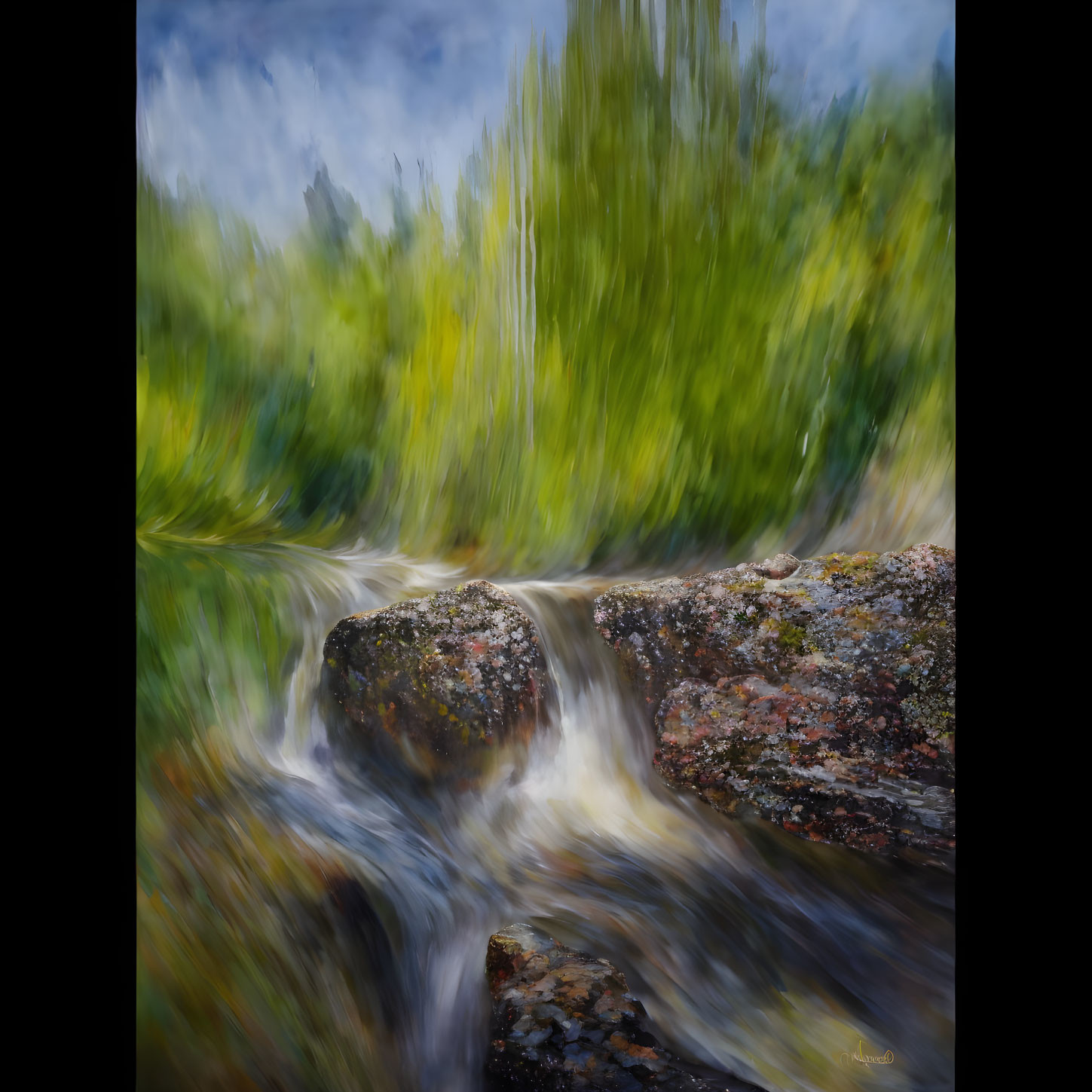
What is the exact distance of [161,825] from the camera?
1495mm

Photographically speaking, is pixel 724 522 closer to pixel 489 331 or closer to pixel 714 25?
pixel 489 331

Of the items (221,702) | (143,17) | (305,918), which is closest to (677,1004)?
(305,918)

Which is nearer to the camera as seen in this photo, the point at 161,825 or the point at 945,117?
the point at 945,117

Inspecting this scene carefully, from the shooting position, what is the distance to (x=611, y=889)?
56.2 inches

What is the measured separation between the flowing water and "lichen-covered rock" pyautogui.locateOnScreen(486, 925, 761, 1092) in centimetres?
3

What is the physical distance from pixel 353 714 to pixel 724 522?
0.82 m

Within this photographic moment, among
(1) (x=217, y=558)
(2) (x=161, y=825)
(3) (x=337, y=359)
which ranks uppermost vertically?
(3) (x=337, y=359)

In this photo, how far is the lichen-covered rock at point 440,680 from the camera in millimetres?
1459

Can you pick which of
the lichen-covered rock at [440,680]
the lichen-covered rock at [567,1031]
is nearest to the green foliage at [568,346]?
the lichen-covered rock at [440,680]

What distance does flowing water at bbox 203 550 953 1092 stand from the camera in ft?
4.54
